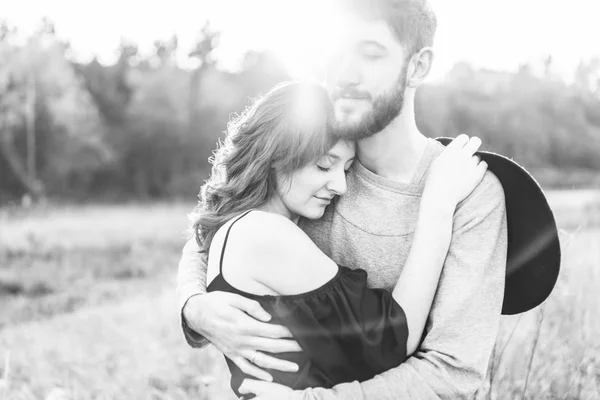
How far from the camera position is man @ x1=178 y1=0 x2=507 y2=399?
81.9 inches

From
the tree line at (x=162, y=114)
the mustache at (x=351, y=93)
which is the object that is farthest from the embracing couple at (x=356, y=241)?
the tree line at (x=162, y=114)

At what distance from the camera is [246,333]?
2.16 m

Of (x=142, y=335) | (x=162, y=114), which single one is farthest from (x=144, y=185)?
(x=142, y=335)

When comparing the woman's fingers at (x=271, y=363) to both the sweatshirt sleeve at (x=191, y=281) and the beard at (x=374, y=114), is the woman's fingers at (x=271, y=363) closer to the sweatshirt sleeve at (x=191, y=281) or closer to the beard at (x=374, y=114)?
the sweatshirt sleeve at (x=191, y=281)

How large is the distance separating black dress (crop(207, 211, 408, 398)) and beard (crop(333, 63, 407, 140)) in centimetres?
53

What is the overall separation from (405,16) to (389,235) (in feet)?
2.68

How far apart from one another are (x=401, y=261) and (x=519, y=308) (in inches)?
19.1

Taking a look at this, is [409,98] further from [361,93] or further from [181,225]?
[181,225]

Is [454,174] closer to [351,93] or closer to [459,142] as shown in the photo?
[459,142]

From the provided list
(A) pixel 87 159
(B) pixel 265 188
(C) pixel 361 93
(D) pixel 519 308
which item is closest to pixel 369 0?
(C) pixel 361 93

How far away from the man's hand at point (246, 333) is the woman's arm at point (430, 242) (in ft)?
1.33

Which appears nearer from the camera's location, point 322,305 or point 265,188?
point 322,305

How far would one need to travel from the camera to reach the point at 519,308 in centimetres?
240

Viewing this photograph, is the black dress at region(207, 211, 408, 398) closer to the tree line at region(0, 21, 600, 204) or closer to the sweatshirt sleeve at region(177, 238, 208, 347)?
the sweatshirt sleeve at region(177, 238, 208, 347)
